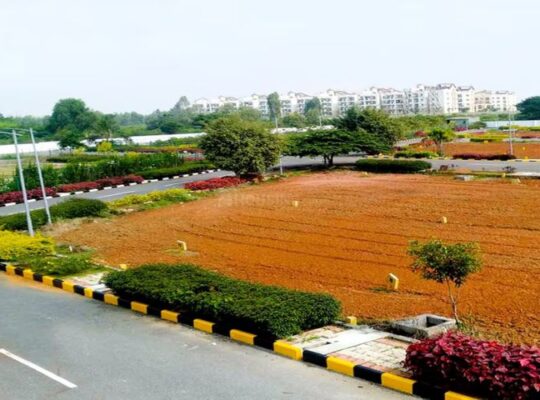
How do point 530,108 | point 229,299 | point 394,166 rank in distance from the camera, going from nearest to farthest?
point 229,299 → point 394,166 → point 530,108

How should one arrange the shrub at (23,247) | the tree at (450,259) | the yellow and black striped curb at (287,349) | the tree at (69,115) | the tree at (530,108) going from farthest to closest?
the tree at (69,115) → the tree at (530,108) → the shrub at (23,247) → the tree at (450,259) → the yellow and black striped curb at (287,349)

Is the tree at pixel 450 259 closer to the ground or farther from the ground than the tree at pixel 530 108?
farther from the ground

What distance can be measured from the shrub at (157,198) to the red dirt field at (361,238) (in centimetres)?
100

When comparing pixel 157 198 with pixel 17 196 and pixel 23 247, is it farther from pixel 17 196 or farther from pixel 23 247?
pixel 23 247

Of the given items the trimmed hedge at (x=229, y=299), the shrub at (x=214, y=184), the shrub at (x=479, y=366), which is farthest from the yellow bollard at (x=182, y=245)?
the shrub at (x=214, y=184)

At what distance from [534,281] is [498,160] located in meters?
25.8

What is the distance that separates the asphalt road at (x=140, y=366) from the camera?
7.33 metres

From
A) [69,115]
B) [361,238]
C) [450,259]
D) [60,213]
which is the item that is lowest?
[361,238]

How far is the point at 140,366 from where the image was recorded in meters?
8.30

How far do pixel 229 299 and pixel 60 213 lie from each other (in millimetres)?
14408

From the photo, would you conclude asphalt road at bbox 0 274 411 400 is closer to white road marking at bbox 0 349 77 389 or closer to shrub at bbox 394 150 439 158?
white road marking at bbox 0 349 77 389

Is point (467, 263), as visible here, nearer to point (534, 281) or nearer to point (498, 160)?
point (534, 281)

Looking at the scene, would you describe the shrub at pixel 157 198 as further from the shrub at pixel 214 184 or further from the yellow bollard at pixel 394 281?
the yellow bollard at pixel 394 281

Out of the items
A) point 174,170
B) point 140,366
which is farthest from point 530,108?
point 140,366
